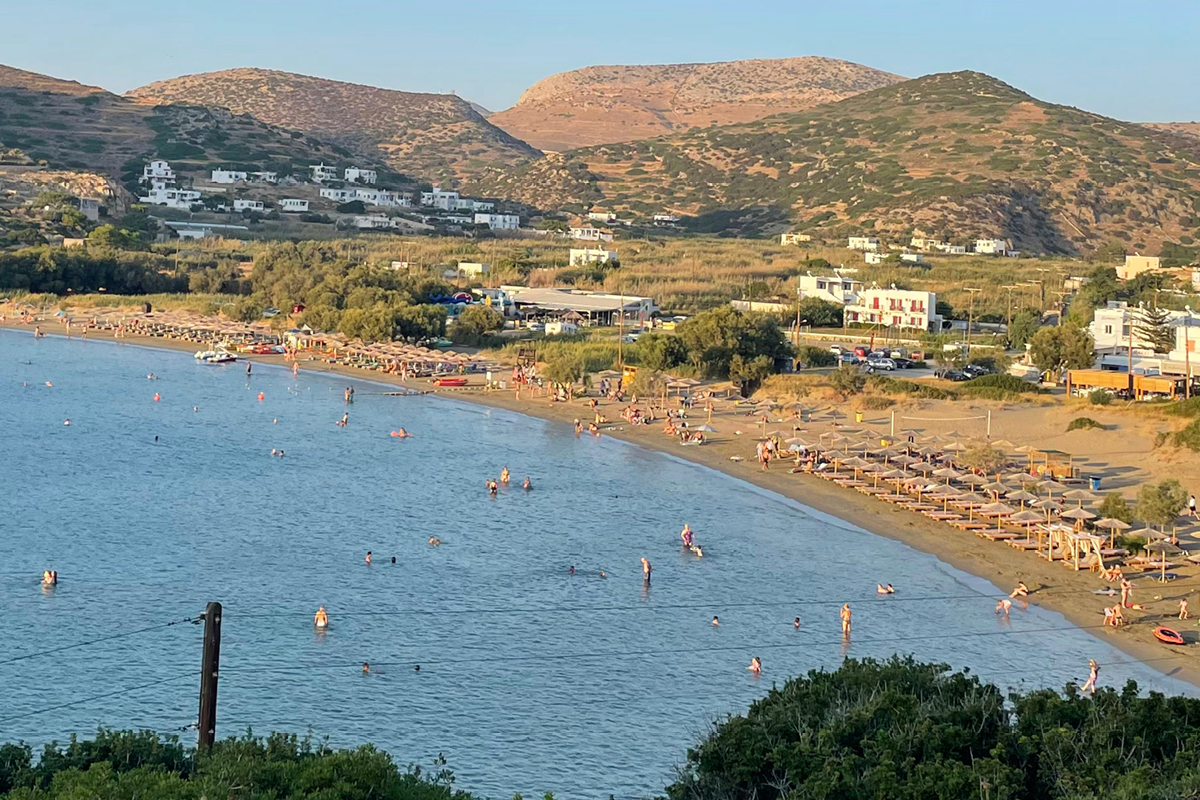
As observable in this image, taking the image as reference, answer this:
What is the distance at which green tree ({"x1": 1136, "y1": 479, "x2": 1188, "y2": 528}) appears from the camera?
1252 inches

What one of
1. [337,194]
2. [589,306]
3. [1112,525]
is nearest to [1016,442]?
[1112,525]

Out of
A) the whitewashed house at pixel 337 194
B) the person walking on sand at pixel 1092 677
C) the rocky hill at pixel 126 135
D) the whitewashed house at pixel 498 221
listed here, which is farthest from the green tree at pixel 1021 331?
the rocky hill at pixel 126 135

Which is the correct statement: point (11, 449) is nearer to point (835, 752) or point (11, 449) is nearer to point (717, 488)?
point (717, 488)

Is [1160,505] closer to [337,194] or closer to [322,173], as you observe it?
[337,194]

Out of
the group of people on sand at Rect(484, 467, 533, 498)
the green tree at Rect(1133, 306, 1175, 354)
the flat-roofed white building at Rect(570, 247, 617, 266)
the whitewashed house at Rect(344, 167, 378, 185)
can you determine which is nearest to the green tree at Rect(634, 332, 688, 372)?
the group of people on sand at Rect(484, 467, 533, 498)

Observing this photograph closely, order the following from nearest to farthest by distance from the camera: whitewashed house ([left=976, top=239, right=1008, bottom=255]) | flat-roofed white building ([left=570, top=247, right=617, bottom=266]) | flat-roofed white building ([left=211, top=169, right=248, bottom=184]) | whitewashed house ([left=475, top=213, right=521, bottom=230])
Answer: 1. flat-roofed white building ([left=570, top=247, right=617, bottom=266])
2. whitewashed house ([left=976, top=239, right=1008, bottom=255])
3. whitewashed house ([left=475, top=213, right=521, bottom=230])
4. flat-roofed white building ([left=211, top=169, right=248, bottom=184])

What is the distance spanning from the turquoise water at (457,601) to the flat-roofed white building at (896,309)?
3488cm

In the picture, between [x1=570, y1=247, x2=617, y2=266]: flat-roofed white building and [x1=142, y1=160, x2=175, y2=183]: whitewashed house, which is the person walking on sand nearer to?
[x1=570, y1=247, x2=617, y2=266]: flat-roofed white building

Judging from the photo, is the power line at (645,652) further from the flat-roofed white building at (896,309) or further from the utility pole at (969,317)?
the flat-roofed white building at (896,309)

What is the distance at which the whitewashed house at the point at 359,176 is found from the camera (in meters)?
149

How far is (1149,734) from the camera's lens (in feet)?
46.3

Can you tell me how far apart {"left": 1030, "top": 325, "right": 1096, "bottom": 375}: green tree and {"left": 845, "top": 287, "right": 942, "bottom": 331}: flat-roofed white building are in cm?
1835

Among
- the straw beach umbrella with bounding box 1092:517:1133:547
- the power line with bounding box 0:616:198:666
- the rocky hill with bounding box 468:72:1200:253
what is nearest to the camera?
the power line with bounding box 0:616:198:666

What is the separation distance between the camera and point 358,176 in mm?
149750
